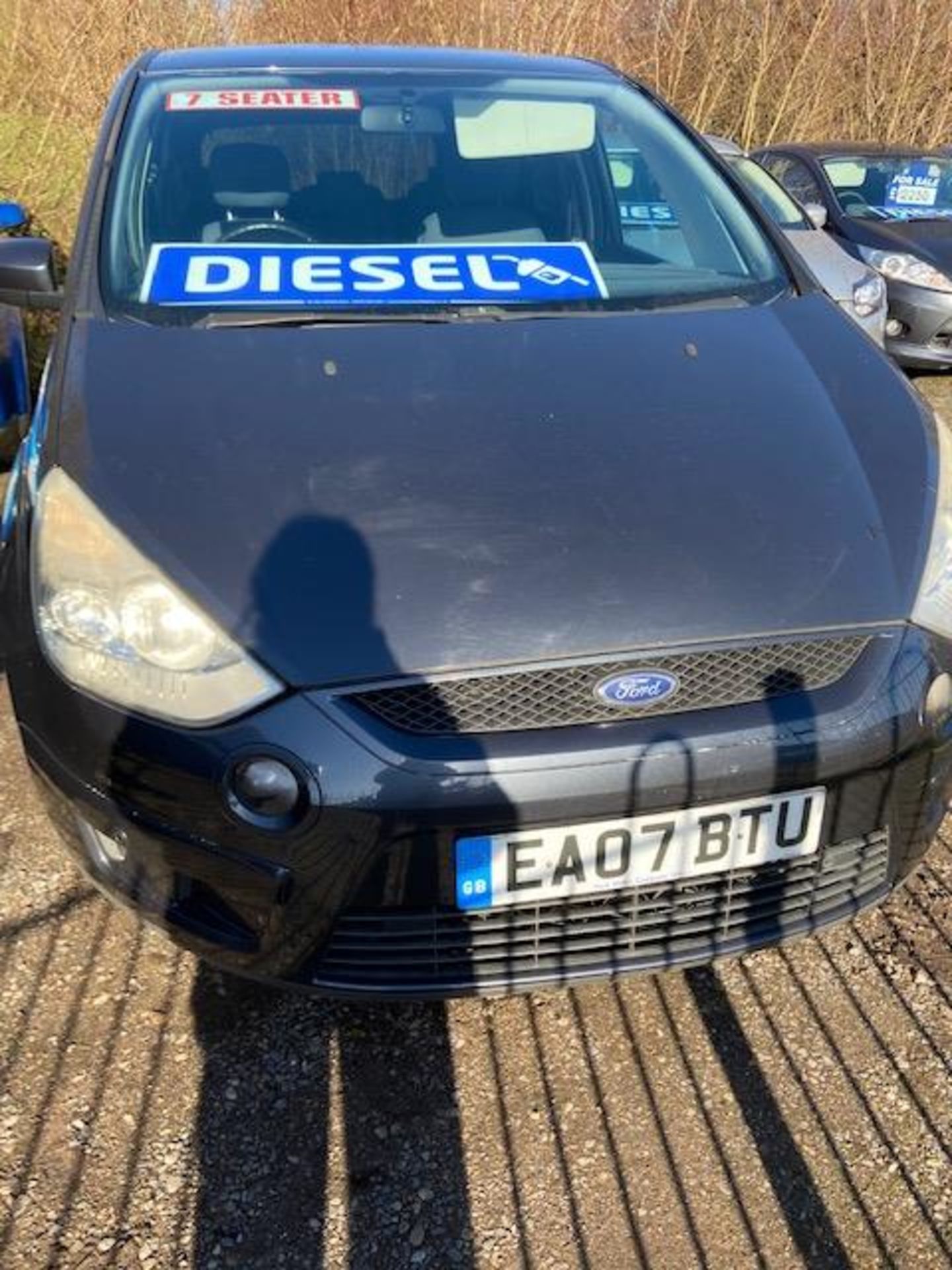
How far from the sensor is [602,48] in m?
10.3

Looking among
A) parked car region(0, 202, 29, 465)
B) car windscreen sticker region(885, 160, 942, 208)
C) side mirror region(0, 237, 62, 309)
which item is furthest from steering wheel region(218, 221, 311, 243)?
car windscreen sticker region(885, 160, 942, 208)

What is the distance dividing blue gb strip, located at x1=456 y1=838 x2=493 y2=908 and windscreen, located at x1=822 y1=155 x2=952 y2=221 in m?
6.74

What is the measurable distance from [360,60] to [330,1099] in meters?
2.74

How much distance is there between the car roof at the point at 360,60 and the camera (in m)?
3.11

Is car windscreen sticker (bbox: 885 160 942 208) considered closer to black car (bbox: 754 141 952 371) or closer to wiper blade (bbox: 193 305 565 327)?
black car (bbox: 754 141 952 371)

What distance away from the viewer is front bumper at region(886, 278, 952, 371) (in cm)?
634

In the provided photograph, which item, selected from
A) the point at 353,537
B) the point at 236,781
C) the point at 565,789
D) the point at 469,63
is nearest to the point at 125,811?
the point at 236,781

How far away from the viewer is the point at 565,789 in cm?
168

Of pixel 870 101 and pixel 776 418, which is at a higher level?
pixel 776 418

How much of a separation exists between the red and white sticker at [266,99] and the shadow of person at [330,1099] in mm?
1614

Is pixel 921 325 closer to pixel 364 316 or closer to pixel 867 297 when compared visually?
pixel 867 297

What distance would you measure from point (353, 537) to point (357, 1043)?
3.13ft

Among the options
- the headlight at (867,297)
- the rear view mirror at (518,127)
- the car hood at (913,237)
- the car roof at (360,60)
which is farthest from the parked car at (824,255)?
the rear view mirror at (518,127)

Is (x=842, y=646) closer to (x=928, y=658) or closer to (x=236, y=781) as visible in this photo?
(x=928, y=658)
